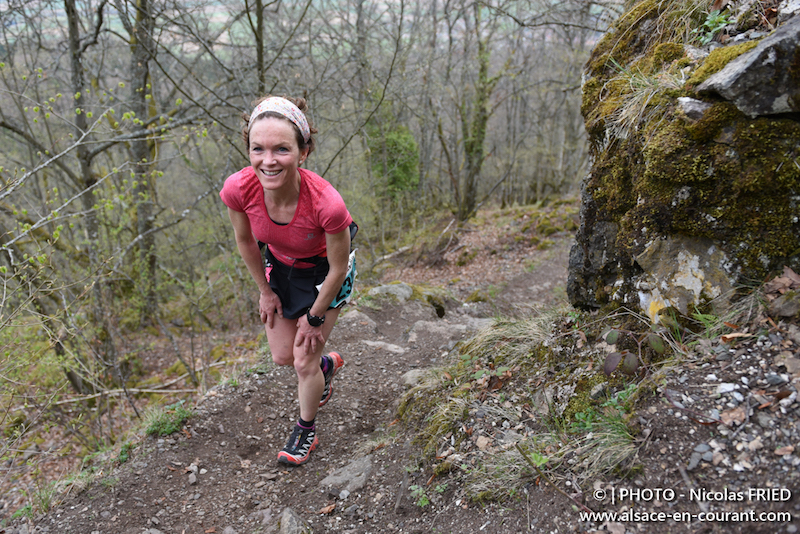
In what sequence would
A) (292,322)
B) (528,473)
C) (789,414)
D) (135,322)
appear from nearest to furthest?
(789,414) → (528,473) → (292,322) → (135,322)

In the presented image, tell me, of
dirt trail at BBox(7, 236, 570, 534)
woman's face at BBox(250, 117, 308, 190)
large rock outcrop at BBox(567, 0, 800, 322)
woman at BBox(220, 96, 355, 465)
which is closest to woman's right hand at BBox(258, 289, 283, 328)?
woman at BBox(220, 96, 355, 465)

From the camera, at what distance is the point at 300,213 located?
2.47 m

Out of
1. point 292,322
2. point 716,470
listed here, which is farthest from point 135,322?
point 716,470

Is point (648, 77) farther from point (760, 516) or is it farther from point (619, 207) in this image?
point (760, 516)

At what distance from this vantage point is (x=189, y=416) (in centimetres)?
336

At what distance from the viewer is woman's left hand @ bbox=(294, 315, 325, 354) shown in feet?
9.02

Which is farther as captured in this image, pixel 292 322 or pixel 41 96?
pixel 41 96

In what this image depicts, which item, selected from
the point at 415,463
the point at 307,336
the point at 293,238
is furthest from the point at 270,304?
the point at 415,463

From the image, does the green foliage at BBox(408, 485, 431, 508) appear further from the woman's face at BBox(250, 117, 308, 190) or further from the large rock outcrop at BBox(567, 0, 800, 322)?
the woman's face at BBox(250, 117, 308, 190)

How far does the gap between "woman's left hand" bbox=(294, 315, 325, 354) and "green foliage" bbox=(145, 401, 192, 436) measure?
130cm

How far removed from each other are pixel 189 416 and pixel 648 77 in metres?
3.98

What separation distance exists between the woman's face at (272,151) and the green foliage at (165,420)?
2101 mm

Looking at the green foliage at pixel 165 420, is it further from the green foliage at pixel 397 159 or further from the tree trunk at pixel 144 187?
the green foliage at pixel 397 159

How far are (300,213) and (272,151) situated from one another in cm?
38
